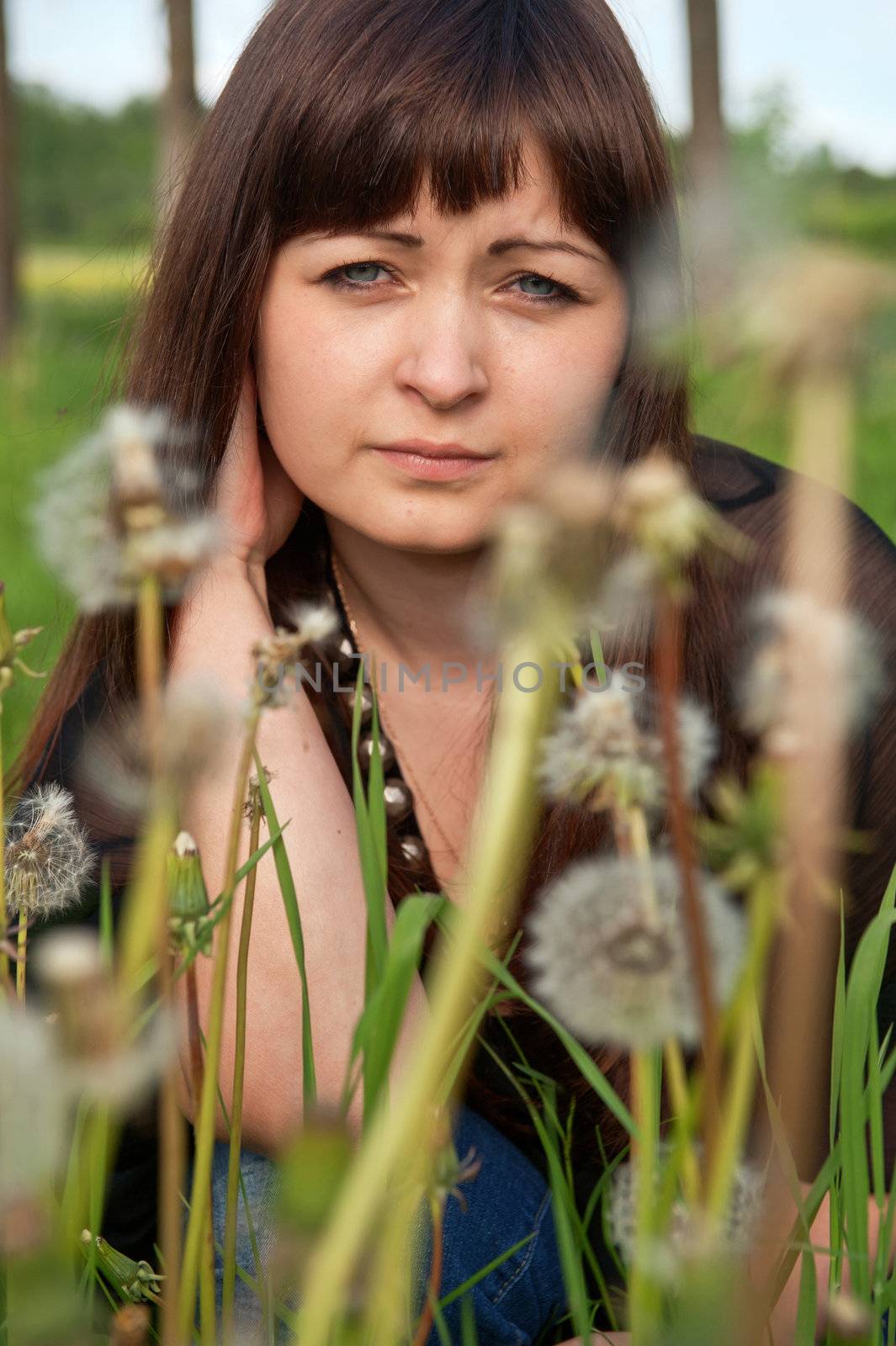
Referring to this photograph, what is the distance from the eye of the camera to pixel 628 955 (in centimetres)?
46

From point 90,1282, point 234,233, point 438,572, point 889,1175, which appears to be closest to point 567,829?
point 438,572

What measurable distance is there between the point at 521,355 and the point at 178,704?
4.02ft

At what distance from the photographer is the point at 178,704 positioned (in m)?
0.50

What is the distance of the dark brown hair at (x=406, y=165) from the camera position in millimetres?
1690

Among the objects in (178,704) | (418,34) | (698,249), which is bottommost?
(178,704)

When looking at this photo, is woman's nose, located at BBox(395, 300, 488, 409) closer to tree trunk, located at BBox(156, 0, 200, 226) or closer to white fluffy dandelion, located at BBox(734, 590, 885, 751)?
white fluffy dandelion, located at BBox(734, 590, 885, 751)

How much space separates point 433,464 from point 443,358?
160 mm

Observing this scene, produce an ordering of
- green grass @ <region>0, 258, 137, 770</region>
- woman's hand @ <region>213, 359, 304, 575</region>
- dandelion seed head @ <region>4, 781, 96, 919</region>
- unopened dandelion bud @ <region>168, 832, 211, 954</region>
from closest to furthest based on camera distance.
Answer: unopened dandelion bud @ <region>168, 832, 211, 954</region>
dandelion seed head @ <region>4, 781, 96, 919</region>
woman's hand @ <region>213, 359, 304, 575</region>
green grass @ <region>0, 258, 137, 770</region>

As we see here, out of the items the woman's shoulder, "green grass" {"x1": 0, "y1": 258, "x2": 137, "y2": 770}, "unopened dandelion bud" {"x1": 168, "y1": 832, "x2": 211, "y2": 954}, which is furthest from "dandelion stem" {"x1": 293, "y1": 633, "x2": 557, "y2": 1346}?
the woman's shoulder

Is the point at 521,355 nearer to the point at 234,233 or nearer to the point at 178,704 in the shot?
the point at 234,233

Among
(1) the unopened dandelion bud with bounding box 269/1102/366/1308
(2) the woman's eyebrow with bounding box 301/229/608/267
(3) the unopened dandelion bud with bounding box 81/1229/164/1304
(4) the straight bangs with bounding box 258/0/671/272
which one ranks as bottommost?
(3) the unopened dandelion bud with bounding box 81/1229/164/1304

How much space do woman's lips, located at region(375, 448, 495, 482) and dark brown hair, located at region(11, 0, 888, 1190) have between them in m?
0.24

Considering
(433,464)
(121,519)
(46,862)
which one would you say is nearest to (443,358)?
(433,464)

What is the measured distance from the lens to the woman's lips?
66.6 inches
